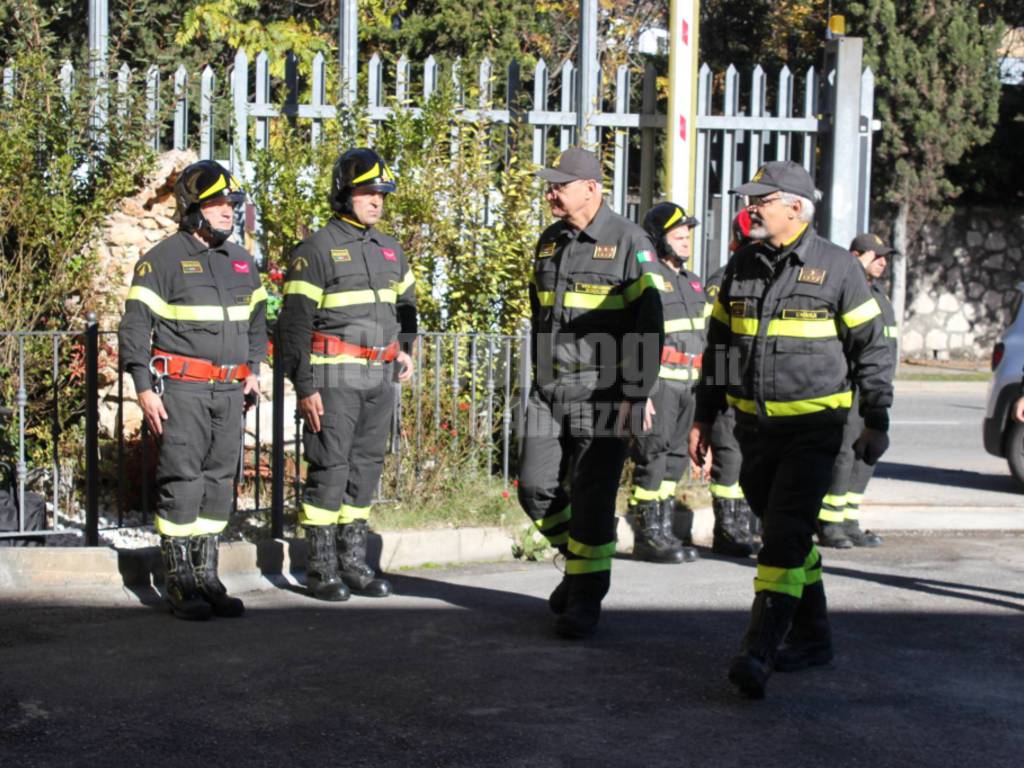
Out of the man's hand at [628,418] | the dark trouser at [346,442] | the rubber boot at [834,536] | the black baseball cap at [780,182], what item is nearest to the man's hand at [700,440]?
the man's hand at [628,418]

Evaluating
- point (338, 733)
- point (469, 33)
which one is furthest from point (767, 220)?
point (469, 33)

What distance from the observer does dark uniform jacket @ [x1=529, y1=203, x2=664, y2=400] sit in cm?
603

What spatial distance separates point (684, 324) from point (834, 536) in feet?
5.31

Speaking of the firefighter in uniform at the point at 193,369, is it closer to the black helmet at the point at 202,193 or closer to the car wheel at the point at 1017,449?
the black helmet at the point at 202,193

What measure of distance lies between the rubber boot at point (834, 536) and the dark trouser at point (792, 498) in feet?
9.70

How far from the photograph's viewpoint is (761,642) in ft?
17.1

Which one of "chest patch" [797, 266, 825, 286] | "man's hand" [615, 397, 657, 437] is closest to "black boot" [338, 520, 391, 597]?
"man's hand" [615, 397, 657, 437]

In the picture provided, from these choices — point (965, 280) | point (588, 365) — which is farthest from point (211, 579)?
point (965, 280)

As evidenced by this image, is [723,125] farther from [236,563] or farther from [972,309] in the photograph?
[972,309]

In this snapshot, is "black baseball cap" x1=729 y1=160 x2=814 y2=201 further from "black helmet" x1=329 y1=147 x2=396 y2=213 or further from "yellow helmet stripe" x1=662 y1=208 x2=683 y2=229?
"yellow helmet stripe" x1=662 y1=208 x2=683 y2=229

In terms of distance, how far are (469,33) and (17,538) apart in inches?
577

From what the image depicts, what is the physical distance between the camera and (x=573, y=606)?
602 centimetres

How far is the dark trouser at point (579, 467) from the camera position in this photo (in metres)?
6.09

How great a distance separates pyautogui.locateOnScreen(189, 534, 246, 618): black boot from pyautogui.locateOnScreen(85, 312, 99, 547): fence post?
803mm
